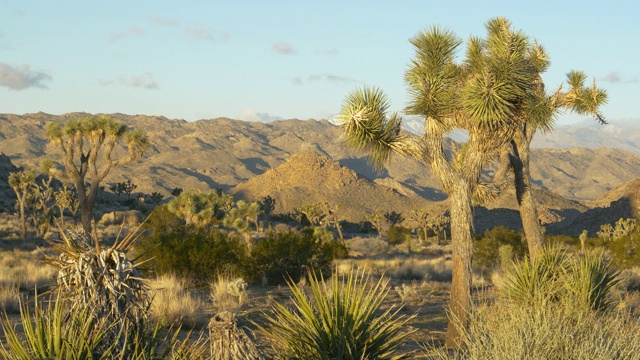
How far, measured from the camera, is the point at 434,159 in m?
12.0

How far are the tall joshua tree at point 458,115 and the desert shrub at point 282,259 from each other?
8.51 meters

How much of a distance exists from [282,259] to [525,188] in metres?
8.32

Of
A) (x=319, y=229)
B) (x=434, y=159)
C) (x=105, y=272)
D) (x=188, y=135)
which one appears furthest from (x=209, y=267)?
(x=188, y=135)

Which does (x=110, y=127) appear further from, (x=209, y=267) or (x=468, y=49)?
(x=468, y=49)

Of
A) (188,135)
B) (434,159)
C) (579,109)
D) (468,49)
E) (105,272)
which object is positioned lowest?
(105,272)

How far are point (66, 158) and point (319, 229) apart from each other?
676 inches

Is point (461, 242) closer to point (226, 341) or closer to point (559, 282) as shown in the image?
point (559, 282)

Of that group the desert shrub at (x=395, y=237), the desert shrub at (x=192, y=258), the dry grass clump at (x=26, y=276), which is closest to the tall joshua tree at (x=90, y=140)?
the dry grass clump at (x=26, y=276)

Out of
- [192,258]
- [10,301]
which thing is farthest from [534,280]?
[192,258]

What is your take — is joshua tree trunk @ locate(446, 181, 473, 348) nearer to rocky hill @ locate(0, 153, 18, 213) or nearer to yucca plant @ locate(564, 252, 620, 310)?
yucca plant @ locate(564, 252, 620, 310)

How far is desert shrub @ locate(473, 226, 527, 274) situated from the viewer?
3110cm

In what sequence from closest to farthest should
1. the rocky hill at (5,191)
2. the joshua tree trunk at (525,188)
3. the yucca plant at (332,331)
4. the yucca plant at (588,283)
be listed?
the yucca plant at (332,331)
the yucca plant at (588,283)
the joshua tree trunk at (525,188)
the rocky hill at (5,191)

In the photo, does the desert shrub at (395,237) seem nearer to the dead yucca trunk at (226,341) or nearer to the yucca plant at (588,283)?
the yucca plant at (588,283)

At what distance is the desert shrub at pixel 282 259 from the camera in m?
20.5
